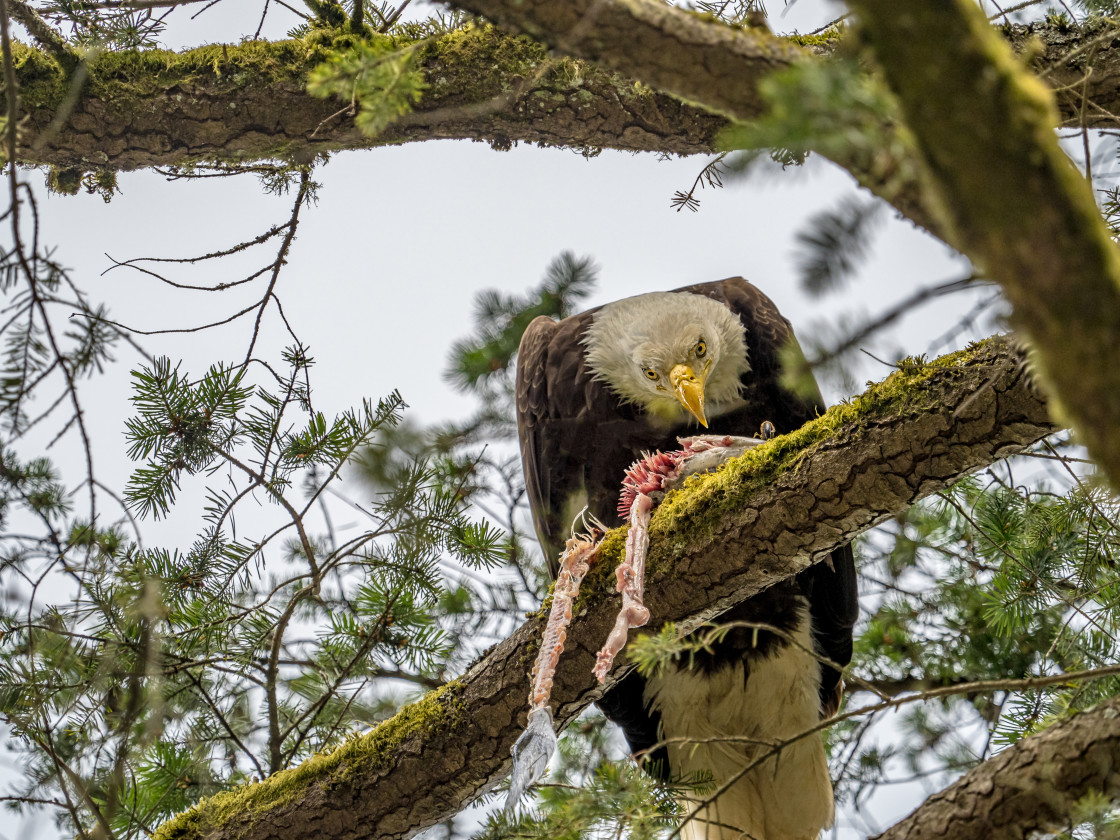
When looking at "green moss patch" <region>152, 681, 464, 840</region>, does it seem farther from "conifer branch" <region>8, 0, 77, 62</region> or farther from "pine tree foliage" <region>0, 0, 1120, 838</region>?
"conifer branch" <region>8, 0, 77, 62</region>

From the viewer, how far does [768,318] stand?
319 centimetres

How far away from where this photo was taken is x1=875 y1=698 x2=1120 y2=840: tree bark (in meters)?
1.44

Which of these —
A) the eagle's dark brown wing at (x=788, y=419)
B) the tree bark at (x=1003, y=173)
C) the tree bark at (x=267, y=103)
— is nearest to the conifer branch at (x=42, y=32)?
the tree bark at (x=267, y=103)

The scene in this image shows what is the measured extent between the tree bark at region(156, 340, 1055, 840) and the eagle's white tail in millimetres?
700

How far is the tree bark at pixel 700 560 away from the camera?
182 cm

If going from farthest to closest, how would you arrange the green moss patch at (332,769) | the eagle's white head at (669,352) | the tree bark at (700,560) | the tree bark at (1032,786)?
the eagle's white head at (669,352) → the green moss patch at (332,769) → the tree bark at (700,560) → the tree bark at (1032,786)

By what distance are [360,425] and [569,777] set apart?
181 centimetres

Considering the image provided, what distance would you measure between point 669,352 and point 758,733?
138 centimetres

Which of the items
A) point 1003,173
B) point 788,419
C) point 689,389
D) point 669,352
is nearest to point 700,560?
point 689,389

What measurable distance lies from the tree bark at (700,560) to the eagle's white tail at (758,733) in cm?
70

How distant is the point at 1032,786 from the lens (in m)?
1.52

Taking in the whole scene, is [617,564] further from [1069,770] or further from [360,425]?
[1069,770]

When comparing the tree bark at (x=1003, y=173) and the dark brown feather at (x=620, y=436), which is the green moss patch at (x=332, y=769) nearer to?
the dark brown feather at (x=620, y=436)

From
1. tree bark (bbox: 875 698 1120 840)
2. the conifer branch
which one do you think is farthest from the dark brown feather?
the conifer branch
